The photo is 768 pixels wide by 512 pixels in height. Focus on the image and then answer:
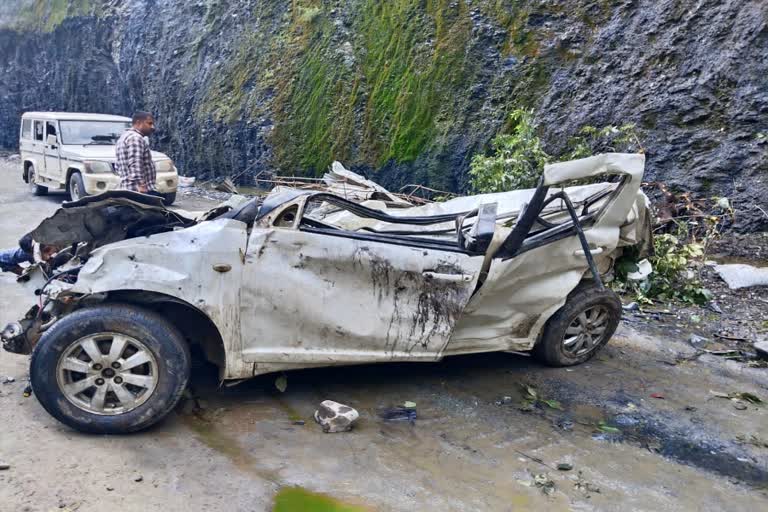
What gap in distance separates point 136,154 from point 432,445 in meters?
4.98

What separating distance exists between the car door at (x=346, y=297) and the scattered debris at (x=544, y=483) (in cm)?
106

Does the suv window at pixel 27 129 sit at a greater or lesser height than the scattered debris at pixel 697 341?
greater

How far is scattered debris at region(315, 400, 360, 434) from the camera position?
157 inches

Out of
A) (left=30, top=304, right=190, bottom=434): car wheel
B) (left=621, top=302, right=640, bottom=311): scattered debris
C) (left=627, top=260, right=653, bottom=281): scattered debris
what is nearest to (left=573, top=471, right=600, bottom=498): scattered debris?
(left=30, top=304, right=190, bottom=434): car wheel

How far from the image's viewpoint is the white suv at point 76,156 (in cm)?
1166

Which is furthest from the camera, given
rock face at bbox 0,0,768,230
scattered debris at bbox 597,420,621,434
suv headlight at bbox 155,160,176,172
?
suv headlight at bbox 155,160,176,172

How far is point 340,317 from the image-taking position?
407 centimetres

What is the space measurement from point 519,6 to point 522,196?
7.20 metres

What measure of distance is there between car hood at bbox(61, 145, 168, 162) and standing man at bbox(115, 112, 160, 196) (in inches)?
200

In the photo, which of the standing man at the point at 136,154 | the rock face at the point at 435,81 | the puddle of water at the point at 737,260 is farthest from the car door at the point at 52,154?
the puddle of water at the point at 737,260

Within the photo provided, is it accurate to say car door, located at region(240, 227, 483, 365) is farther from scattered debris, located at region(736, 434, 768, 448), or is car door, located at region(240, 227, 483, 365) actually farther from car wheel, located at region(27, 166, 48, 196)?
car wheel, located at region(27, 166, 48, 196)

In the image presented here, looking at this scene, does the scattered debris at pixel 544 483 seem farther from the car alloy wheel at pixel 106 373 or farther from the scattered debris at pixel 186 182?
the scattered debris at pixel 186 182

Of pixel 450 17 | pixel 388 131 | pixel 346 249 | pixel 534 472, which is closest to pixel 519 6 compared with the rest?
pixel 450 17

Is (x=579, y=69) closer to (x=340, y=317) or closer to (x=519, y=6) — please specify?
(x=519, y=6)
